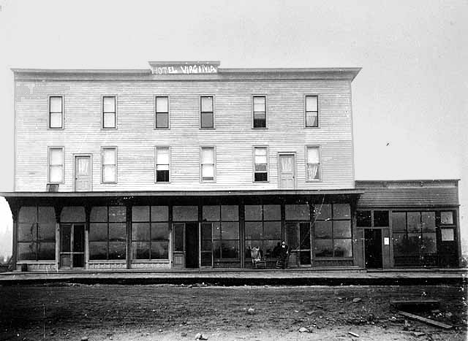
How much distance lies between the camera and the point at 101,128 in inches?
1138

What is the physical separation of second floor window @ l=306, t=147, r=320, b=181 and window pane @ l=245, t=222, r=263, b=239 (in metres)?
3.47

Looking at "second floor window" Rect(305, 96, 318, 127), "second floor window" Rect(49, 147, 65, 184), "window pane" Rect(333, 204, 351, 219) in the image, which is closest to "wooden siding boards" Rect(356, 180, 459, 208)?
"window pane" Rect(333, 204, 351, 219)

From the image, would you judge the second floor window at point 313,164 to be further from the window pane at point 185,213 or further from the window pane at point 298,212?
the window pane at point 185,213

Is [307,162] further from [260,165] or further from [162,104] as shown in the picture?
[162,104]

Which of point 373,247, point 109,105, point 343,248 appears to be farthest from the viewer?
point 109,105

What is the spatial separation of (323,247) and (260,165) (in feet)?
16.5

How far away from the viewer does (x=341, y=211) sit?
28234 mm

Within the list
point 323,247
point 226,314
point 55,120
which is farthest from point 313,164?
point 226,314

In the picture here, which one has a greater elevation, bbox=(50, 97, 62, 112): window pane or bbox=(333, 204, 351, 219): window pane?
bbox=(50, 97, 62, 112): window pane

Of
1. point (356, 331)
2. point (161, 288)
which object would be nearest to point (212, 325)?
point (356, 331)

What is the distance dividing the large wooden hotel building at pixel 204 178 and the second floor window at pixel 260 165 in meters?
0.05

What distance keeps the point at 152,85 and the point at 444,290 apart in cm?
1793

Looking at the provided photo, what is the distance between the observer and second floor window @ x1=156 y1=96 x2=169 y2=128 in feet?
95.6

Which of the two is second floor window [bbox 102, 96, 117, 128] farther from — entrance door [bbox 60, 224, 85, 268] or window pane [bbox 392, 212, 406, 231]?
window pane [bbox 392, 212, 406, 231]
